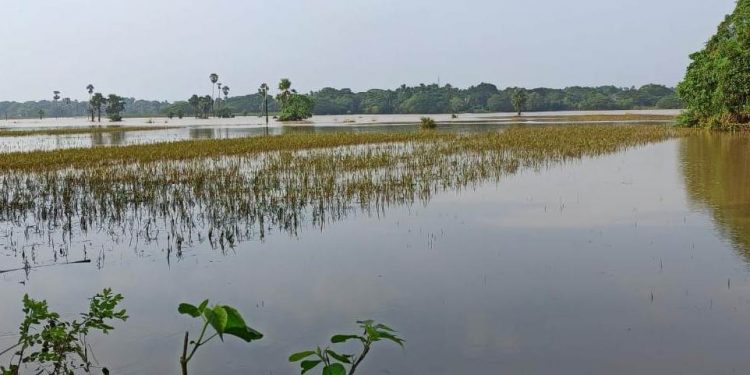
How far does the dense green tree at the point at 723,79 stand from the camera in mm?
30078

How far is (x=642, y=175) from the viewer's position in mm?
15641

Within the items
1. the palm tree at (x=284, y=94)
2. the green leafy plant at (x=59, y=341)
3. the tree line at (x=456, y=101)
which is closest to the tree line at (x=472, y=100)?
the tree line at (x=456, y=101)

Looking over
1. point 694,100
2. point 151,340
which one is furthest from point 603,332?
point 694,100

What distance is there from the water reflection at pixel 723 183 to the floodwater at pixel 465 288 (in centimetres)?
9

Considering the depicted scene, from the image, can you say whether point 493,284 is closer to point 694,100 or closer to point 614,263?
point 614,263

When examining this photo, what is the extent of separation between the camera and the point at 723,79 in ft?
101

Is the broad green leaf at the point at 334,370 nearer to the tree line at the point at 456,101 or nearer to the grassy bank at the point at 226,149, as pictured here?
the grassy bank at the point at 226,149

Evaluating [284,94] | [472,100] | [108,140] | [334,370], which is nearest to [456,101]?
[472,100]

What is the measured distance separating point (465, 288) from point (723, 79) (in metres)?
30.0

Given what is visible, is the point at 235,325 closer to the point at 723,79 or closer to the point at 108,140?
the point at 723,79

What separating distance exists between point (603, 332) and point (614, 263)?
7.81ft

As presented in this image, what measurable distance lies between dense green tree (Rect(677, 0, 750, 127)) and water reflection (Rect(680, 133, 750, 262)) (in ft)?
23.3

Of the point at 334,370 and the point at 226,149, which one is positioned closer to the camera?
the point at 334,370

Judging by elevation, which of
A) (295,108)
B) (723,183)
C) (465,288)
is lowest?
(465,288)
